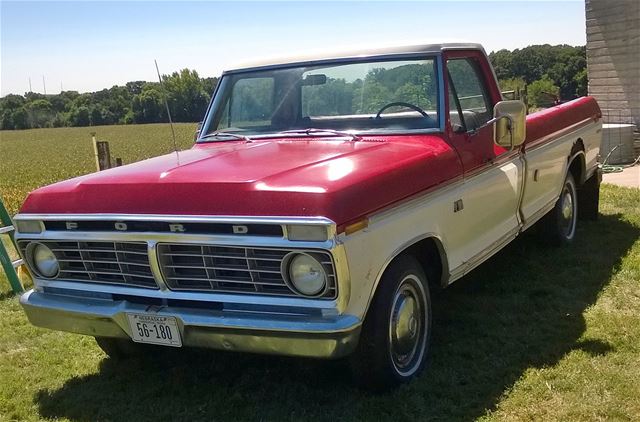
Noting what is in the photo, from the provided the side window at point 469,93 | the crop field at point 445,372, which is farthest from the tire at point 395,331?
the side window at point 469,93

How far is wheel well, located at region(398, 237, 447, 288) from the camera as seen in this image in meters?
3.85

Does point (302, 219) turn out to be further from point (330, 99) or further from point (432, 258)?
point (330, 99)

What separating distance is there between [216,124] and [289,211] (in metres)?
2.15

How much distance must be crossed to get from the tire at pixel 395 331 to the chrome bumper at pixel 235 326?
26cm

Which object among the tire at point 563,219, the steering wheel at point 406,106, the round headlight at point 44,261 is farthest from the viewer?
the tire at point 563,219

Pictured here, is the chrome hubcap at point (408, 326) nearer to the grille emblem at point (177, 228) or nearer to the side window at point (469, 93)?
the grille emblem at point (177, 228)

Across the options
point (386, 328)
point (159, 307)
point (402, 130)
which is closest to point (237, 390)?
point (159, 307)

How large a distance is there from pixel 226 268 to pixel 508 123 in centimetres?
214

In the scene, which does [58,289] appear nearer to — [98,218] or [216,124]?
[98,218]

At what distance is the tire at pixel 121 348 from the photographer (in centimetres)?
415

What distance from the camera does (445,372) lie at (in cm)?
376

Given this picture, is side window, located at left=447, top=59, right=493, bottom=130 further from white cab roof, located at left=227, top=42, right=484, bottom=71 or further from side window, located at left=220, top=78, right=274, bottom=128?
side window, located at left=220, top=78, right=274, bottom=128

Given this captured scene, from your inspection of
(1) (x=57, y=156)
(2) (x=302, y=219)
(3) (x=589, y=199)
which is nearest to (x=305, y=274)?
(2) (x=302, y=219)

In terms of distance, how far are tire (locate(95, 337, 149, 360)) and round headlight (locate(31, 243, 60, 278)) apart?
0.58m
